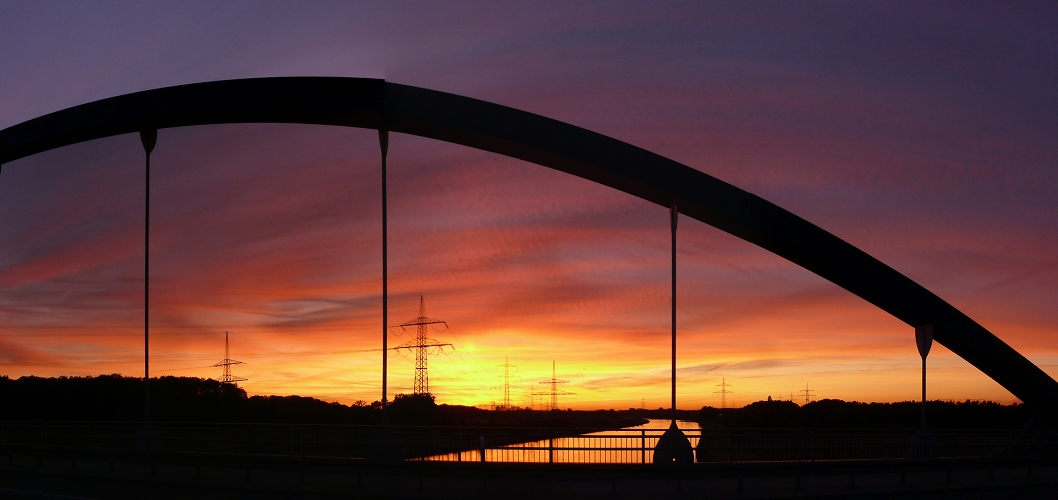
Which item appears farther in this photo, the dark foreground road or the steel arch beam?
the steel arch beam

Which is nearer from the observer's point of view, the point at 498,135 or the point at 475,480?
the point at 475,480

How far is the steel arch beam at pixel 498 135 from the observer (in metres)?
20.6

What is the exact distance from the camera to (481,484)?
1662cm

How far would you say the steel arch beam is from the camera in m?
20.6

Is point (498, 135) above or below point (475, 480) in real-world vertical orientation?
above

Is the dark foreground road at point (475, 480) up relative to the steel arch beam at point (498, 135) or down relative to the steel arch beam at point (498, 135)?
down

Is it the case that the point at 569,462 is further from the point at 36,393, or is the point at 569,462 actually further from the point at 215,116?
the point at 36,393

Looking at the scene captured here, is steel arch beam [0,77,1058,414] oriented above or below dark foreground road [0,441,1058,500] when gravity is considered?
above

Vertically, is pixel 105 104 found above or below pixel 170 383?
above

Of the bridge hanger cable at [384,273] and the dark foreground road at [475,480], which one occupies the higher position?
the bridge hanger cable at [384,273]

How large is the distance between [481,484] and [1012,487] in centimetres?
1113

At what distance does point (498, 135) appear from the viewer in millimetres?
20547

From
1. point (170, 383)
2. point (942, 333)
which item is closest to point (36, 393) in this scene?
point (170, 383)

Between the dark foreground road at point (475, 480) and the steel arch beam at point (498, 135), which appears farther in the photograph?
the steel arch beam at point (498, 135)
